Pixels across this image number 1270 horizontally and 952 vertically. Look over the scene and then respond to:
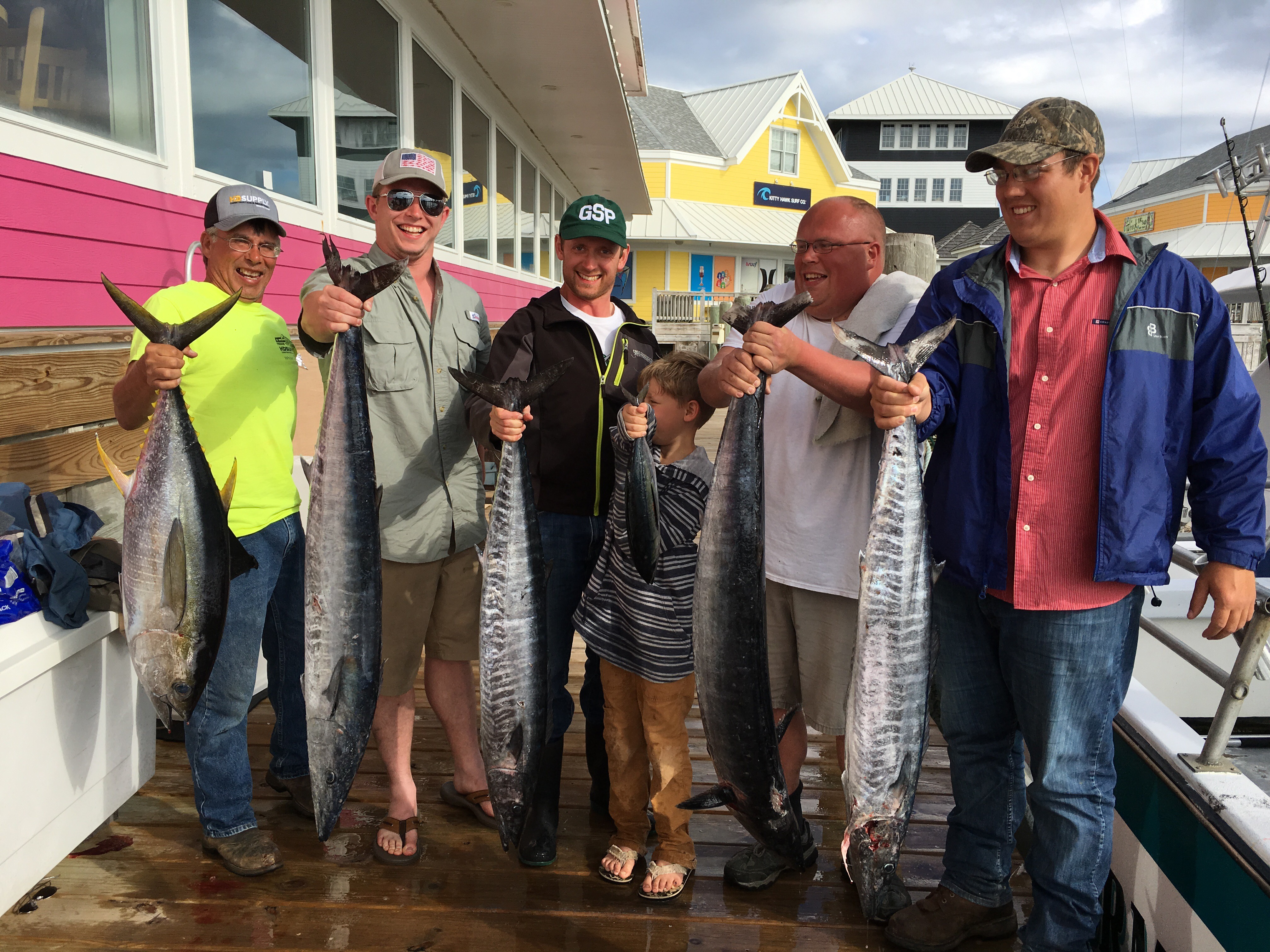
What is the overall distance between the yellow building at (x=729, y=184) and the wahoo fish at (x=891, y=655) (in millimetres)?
21590

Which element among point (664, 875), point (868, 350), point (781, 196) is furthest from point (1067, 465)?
point (781, 196)

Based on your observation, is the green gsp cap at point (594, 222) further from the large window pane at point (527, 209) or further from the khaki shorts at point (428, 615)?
the large window pane at point (527, 209)

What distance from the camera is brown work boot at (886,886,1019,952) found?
7.76ft

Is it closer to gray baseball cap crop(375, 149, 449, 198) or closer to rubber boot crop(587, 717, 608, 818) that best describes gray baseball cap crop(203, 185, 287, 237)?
gray baseball cap crop(375, 149, 449, 198)

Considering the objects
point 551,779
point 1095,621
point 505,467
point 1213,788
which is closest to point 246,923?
point 551,779

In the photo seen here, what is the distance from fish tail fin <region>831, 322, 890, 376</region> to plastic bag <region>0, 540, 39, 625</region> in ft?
7.82

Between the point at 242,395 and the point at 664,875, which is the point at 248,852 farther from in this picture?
the point at 242,395

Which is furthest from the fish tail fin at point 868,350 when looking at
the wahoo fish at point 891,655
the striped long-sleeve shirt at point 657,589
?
the striped long-sleeve shirt at point 657,589

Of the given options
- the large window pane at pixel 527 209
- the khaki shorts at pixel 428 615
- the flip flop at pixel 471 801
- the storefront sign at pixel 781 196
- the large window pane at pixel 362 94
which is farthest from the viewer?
the storefront sign at pixel 781 196

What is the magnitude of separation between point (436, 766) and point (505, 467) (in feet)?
5.71

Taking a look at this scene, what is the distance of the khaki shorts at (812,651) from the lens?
2.57 m

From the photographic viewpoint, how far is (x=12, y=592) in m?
2.40

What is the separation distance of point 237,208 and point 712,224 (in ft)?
78.0

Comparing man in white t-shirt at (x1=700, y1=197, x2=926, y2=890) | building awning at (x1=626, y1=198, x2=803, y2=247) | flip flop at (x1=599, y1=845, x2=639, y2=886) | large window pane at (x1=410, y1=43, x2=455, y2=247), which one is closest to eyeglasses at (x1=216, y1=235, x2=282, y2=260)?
man in white t-shirt at (x1=700, y1=197, x2=926, y2=890)
